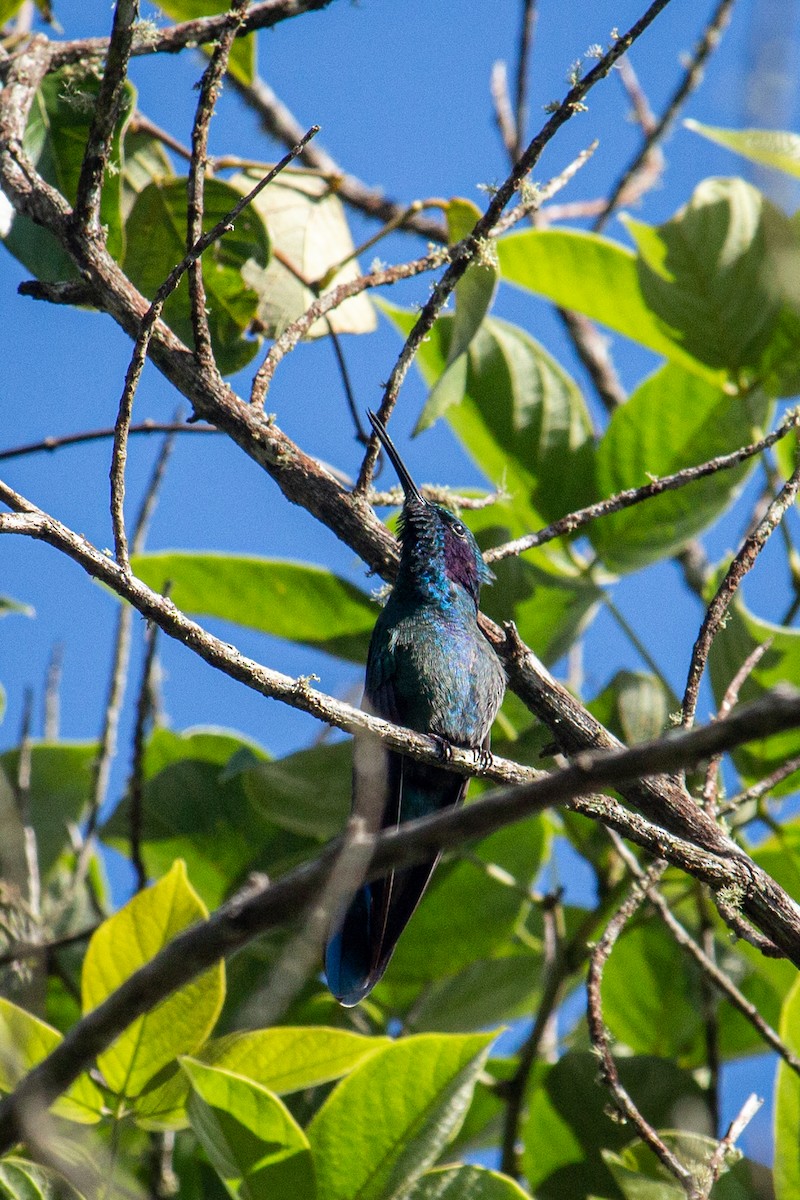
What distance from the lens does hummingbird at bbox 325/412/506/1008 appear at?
316 cm

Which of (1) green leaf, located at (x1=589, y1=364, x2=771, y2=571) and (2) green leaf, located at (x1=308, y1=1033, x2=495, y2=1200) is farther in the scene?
(1) green leaf, located at (x1=589, y1=364, x2=771, y2=571)

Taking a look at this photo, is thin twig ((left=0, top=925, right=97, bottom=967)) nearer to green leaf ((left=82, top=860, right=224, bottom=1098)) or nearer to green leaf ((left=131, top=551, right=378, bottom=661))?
green leaf ((left=82, top=860, right=224, bottom=1098))

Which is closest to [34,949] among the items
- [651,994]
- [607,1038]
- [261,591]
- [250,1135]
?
[250,1135]

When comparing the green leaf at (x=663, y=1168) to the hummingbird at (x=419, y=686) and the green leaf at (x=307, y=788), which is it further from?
the green leaf at (x=307, y=788)

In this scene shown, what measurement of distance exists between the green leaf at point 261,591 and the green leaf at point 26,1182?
156cm

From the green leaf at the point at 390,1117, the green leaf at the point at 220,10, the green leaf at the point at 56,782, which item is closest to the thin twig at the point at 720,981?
the green leaf at the point at 390,1117

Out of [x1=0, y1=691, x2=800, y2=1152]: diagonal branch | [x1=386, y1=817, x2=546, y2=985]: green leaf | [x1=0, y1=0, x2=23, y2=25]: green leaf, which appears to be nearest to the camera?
[x1=0, y1=691, x2=800, y2=1152]: diagonal branch

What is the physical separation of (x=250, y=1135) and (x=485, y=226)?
1789 millimetres

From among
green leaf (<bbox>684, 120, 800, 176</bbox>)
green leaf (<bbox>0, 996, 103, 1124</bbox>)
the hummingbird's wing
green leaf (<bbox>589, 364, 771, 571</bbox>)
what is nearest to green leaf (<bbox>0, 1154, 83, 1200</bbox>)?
green leaf (<bbox>0, 996, 103, 1124</bbox>)

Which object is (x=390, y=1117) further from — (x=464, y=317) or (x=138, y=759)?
(x=464, y=317)

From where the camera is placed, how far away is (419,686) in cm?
359

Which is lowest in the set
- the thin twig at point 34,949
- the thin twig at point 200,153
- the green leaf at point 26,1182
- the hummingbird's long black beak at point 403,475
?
the green leaf at point 26,1182

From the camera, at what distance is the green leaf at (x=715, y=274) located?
11.6ft

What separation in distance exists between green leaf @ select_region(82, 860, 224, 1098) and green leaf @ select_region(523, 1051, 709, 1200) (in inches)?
40.2
